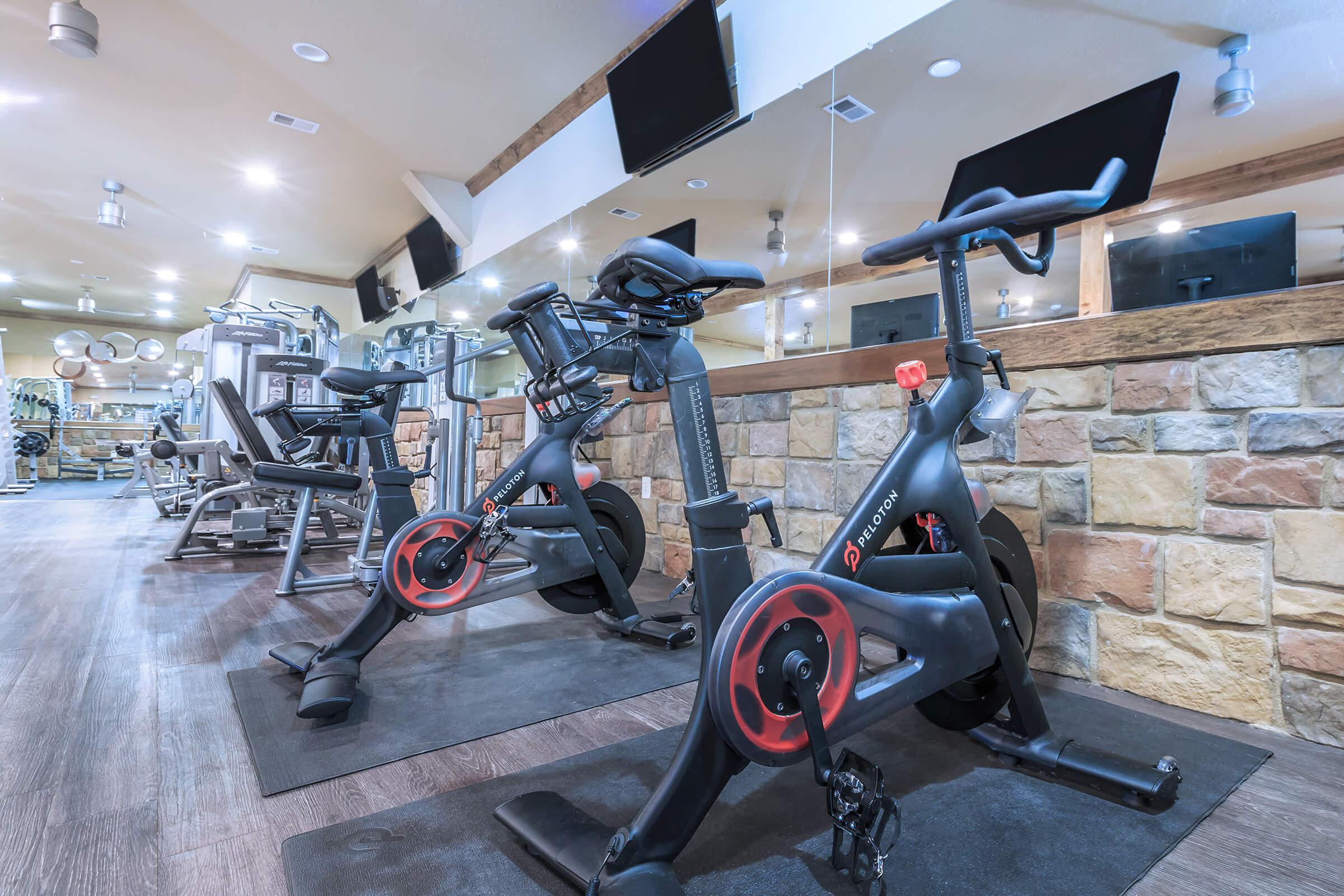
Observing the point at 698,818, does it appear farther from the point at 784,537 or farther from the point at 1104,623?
the point at 784,537

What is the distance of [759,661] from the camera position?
3.11 ft

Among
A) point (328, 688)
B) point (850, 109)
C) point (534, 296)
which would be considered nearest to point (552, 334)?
point (534, 296)

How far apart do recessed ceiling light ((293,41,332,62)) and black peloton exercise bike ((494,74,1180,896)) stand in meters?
3.98

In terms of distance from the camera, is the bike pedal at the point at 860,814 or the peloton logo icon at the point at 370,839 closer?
the bike pedal at the point at 860,814

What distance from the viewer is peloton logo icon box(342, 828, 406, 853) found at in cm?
108

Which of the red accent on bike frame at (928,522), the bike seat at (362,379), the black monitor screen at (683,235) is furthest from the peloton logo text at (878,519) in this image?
the black monitor screen at (683,235)

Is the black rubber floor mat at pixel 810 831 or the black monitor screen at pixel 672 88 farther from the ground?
the black monitor screen at pixel 672 88

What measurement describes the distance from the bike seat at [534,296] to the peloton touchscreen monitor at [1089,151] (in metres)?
1.45

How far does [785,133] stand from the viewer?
8.83 feet

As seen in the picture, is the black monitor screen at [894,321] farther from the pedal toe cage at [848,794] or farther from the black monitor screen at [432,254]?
the black monitor screen at [432,254]

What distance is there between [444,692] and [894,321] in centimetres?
194

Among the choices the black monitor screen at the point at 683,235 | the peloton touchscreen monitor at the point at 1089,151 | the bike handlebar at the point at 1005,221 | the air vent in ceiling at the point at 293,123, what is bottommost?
the bike handlebar at the point at 1005,221

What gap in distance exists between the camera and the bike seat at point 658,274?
3.65 feet

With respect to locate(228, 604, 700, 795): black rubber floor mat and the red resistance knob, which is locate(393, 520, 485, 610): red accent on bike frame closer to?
locate(228, 604, 700, 795): black rubber floor mat
